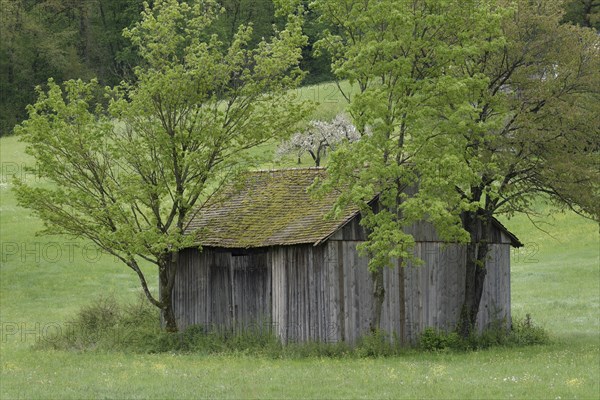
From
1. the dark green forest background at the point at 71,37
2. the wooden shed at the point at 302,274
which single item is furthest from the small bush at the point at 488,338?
the dark green forest background at the point at 71,37

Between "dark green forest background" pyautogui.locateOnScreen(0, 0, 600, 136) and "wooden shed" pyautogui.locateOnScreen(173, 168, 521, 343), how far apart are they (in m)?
45.5

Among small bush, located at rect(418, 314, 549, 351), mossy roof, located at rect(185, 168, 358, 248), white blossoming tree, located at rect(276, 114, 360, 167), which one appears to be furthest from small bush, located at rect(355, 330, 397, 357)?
white blossoming tree, located at rect(276, 114, 360, 167)

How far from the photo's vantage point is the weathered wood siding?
28.5m

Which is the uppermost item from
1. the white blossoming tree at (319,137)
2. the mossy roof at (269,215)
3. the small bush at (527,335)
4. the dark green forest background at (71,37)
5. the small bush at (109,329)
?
the dark green forest background at (71,37)

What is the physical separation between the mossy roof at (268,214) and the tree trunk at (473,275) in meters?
4.13

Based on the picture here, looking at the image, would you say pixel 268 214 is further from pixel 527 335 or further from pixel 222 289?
pixel 527 335

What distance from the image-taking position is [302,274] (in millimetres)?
27281

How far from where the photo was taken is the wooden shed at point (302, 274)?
1064 inches

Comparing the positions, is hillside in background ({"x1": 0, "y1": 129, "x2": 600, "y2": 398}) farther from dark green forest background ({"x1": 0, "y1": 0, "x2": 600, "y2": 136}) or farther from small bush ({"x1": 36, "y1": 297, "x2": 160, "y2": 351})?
dark green forest background ({"x1": 0, "y1": 0, "x2": 600, "y2": 136})

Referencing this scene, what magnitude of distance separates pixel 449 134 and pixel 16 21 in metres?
63.0

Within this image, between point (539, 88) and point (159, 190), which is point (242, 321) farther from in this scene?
point (539, 88)

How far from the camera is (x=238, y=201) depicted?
104ft

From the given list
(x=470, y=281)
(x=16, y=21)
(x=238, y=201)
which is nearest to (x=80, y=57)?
(x=16, y=21)

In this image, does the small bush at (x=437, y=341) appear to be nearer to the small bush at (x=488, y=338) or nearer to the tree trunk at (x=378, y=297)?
the small bush at (x=488, y=338)
